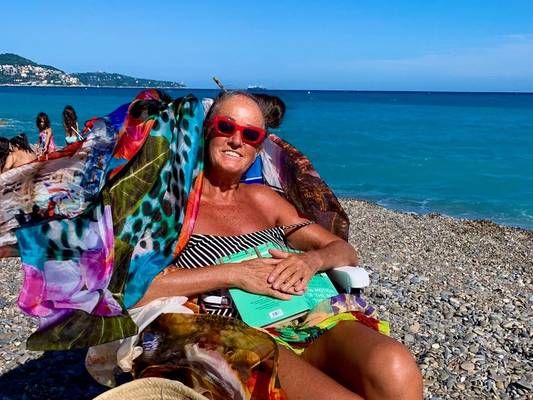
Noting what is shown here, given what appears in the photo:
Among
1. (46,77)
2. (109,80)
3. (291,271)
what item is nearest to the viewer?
(291,271)

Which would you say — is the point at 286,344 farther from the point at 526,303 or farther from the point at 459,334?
the point at 526,303

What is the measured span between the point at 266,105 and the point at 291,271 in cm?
100

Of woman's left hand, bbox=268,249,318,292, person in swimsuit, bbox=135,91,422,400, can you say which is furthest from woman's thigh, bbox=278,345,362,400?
woman's left hand, bbox=268,249,318,292

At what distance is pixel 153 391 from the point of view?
6.89 ft

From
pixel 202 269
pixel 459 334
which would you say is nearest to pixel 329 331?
pixel 202 269

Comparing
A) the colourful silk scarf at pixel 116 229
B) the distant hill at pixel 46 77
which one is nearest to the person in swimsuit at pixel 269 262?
the colourful silk scarf at pixel 116 229

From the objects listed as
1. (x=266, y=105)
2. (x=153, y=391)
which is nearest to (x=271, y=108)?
(x=266, y=105)

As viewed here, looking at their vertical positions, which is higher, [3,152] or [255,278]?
[255,278]

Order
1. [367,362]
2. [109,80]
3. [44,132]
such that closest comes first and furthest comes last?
1. [367,362]
2. [44,132]
3. [109,80]

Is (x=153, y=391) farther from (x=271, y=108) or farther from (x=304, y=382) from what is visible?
(x=271, y=108)

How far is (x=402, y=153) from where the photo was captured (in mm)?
30234

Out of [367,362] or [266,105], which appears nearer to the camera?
[367,362]

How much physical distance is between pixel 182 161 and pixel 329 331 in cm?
104

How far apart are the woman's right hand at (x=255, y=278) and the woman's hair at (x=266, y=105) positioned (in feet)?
2.65
